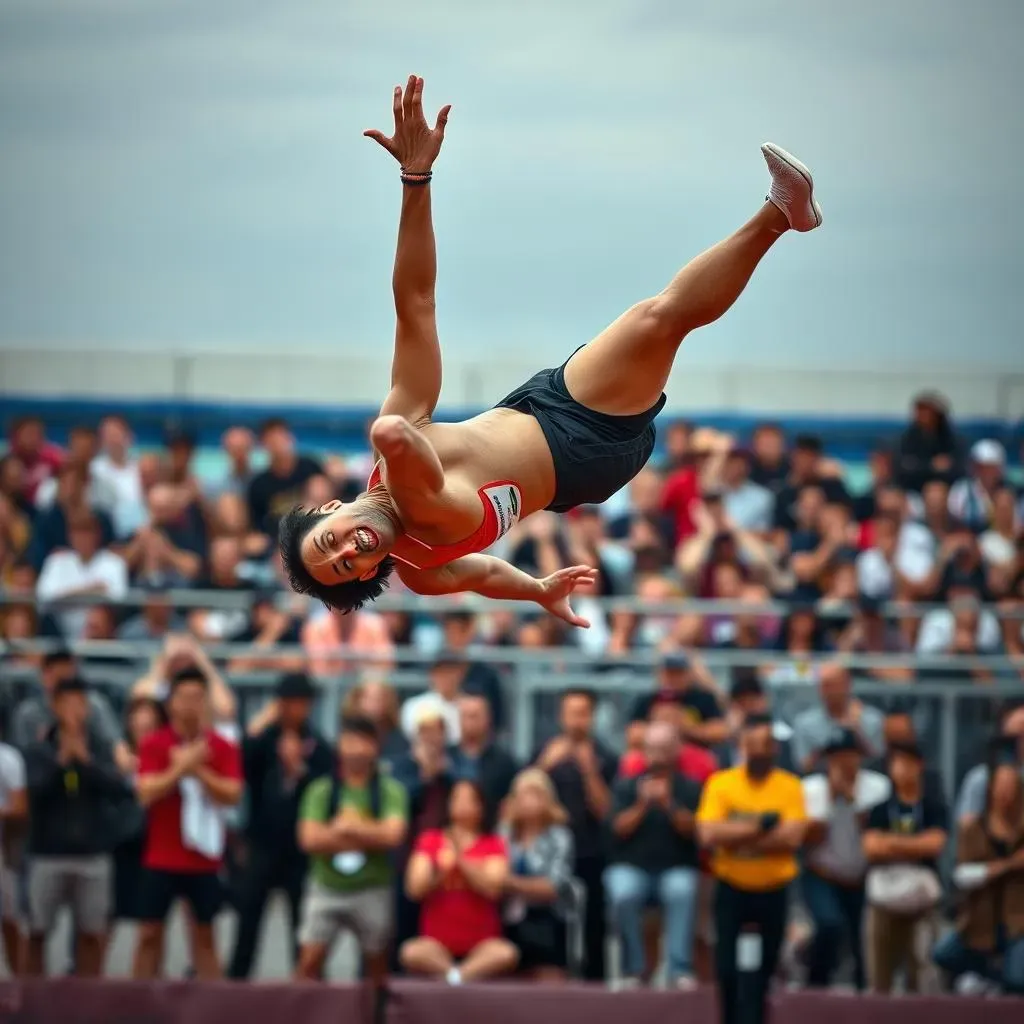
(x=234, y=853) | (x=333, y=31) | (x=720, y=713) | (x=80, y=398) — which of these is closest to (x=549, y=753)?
(x=720, y=713)

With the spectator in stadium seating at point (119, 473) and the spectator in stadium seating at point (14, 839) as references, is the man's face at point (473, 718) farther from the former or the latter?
the spectator in stadium seating at point (119, 473)

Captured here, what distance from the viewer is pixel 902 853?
8.21m

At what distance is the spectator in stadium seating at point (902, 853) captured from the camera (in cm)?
821

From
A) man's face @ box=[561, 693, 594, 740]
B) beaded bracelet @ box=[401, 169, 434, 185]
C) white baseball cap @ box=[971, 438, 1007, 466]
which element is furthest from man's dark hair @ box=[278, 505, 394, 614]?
white baseball cap @ box=[971, 438, 1007, 466]

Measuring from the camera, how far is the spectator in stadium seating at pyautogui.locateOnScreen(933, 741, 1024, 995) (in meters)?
8.23

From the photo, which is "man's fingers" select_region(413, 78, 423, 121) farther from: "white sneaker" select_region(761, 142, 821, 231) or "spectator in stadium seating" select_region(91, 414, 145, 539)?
"spectator in stadium seating" select_region(91, 414, 145, 539)

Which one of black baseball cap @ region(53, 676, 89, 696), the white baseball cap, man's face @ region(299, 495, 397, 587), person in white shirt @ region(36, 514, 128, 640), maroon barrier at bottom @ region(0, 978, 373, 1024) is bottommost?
maroon barrier at bottom @ region(0, 978, 373, 1024)

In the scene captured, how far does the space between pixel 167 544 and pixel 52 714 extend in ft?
5.03

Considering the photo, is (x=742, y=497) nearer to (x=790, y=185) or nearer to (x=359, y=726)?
(x=359, y=726)

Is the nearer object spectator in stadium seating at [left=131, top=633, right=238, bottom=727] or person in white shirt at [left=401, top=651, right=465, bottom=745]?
spectator in stadium seating at [left=131, top=633, right=238, bottom=727]

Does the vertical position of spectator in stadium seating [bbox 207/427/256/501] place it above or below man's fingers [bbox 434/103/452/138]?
below

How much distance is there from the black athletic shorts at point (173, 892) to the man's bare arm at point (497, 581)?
3374mm

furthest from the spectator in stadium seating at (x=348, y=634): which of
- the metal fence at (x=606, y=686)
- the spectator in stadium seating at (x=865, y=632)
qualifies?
the spectator in stadium seating at (x=865, y=632)

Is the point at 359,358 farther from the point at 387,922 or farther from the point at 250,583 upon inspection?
the point at 387,922
